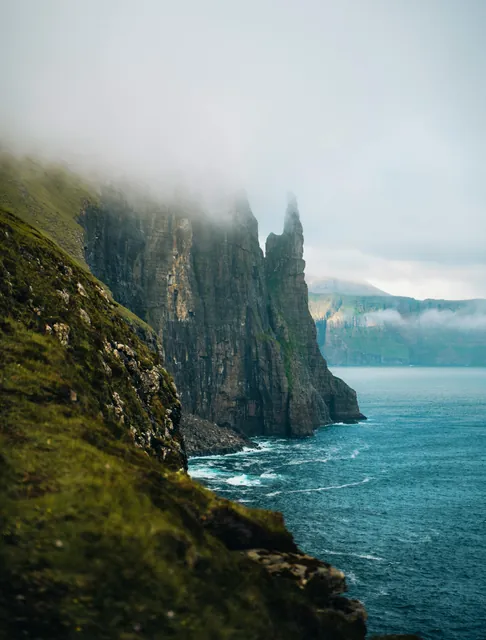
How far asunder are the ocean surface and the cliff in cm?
3431

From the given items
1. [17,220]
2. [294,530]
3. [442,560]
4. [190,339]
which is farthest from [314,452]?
[17,220]

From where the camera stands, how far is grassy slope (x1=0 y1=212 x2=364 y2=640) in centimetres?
2147

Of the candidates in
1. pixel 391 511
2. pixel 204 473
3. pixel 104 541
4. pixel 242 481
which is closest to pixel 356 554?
pixel 391 511

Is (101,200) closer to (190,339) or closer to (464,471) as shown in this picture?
(190,339)

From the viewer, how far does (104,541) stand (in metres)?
22.7

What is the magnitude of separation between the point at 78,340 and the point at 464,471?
110 m

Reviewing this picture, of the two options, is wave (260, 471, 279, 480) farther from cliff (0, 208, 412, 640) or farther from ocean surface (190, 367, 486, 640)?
cliff (0, 208, 412, 640)

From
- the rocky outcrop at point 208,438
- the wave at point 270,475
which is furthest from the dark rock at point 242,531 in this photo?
the rocky outcrop at point 208,438

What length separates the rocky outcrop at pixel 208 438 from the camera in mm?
157500

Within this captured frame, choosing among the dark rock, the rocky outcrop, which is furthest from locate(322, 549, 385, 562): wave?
the rocky outcrop

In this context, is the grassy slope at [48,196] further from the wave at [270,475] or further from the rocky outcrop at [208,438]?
the wave at [270,475]

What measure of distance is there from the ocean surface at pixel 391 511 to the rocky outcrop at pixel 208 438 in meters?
5.79

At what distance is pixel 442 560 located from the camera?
238 ft

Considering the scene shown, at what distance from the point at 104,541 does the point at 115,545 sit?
46 centimetres
